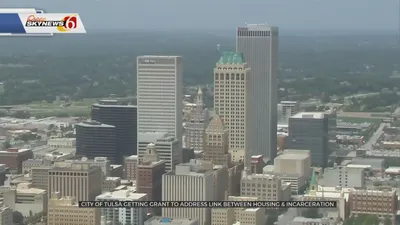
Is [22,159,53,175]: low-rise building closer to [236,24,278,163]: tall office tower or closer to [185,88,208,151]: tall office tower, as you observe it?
[185,88,208,151]: tall office tower

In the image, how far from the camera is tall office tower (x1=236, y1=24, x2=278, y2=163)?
10523 millimetres

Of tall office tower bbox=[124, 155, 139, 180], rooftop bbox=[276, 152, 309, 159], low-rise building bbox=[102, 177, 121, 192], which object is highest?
rooftop bbox=[276, 152, 309, 159]

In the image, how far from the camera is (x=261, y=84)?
11.4 m

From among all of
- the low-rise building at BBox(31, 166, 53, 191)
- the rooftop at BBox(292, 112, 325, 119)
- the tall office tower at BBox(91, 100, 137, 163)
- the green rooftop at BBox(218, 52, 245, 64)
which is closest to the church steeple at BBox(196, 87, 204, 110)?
the green rooftop at BBox(218, 52, 245, 64)

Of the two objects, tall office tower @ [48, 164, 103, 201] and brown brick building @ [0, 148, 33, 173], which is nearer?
tall office tower @ [48, 164, 103, 201]

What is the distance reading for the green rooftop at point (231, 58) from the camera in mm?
10528

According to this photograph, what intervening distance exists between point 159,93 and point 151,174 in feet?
7.48

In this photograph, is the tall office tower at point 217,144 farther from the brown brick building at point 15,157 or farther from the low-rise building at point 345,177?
the brown brick building at point 15,157

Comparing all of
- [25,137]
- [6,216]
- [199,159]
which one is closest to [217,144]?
[199,159]

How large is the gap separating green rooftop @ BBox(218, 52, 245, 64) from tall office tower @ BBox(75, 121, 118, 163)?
1569 mm

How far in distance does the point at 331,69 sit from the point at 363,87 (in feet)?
1.77

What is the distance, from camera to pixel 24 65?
11.4 m

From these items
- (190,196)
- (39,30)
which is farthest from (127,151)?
(39,30)

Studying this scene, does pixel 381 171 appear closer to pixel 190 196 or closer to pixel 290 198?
pixel 290 198
